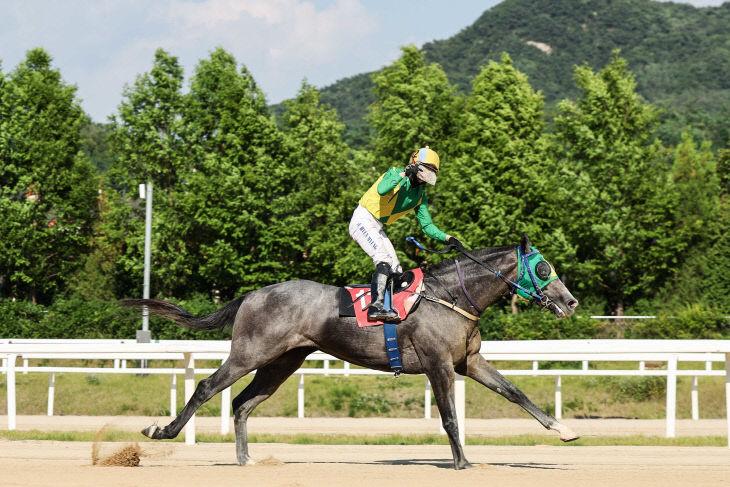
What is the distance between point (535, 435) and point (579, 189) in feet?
64.1

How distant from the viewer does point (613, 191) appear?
2861 centimetres

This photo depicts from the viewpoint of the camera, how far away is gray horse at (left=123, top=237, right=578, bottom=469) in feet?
21.5

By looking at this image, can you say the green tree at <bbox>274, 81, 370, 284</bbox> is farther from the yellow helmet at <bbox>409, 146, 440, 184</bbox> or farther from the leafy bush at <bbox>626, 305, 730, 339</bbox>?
the yellow helmet at <bbox>409, 146, 440, 184</bbox>

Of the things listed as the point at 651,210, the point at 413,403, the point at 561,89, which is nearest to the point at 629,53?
the point at 561,89

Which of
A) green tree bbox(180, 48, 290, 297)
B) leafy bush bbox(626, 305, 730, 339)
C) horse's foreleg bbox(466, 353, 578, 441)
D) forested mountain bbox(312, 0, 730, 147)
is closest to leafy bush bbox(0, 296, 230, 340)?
green tree bbox(180, 48, 290, 297)

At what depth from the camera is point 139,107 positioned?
30094mm

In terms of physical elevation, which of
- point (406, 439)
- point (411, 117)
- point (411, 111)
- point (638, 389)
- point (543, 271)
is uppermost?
point (411, 111)

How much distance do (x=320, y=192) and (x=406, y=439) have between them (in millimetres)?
21319

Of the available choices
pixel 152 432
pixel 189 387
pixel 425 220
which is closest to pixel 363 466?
pixel 152 432

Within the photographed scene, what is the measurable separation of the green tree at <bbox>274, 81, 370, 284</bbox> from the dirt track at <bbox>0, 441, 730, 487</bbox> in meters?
19.2

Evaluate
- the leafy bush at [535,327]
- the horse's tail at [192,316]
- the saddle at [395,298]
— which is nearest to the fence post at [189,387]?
the horse's tail at [192,316]

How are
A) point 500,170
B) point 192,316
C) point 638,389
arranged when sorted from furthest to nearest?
point 500,170
point 638,389
point 192,316

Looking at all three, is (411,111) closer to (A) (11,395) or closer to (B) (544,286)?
(A) (11,395)

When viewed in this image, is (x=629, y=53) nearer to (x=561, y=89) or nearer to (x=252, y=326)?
(x=561, y=89)
